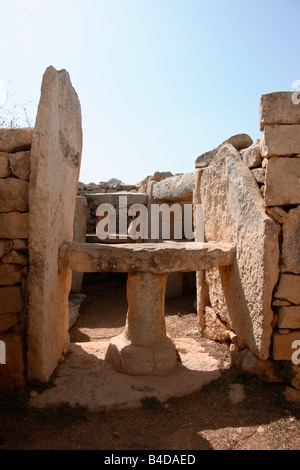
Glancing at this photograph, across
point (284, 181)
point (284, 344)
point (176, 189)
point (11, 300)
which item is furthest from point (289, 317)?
point (176, 189)

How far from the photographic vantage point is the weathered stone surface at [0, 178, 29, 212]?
2803 millimetres

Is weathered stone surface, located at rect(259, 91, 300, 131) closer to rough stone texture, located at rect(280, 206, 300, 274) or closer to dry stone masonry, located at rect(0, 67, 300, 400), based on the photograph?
dry stone masonry, located at rect(0, 67, 300, 400)

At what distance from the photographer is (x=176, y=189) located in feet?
19.5

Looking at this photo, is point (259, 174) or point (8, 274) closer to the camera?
point (8, 274)

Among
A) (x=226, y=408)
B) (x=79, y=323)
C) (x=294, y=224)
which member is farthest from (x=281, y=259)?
(x=79, y=323)

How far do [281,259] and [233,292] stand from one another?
2.22ft

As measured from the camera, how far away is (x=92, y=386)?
2.91m

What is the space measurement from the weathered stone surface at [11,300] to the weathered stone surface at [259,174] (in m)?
2.21

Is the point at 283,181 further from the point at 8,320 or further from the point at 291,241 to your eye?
the point at 8,320

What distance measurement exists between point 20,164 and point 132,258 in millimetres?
1188

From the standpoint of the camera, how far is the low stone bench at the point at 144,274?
2.94m

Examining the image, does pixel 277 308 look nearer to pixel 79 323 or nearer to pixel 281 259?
pixel 281 259

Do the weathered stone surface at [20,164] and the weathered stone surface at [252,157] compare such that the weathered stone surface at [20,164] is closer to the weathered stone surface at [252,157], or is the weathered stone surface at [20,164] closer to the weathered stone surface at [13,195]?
the weathered stone surface at [13,195]

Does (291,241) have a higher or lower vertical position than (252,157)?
lower
